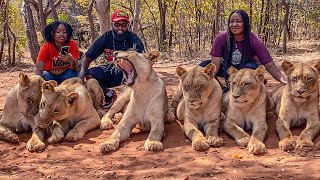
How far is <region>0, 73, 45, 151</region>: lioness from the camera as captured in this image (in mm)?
4926

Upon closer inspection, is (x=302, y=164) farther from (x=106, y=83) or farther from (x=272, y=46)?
(x=272, y=46)

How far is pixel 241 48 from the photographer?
585cm

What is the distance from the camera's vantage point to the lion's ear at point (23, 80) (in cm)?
490

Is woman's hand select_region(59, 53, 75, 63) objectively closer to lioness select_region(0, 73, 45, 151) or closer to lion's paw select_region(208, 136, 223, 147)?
lioness select_region(0, 73, 45, 151)

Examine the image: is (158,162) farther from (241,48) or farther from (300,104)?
(241,48)

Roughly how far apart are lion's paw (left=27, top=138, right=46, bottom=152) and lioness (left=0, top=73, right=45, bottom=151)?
0.21 meters

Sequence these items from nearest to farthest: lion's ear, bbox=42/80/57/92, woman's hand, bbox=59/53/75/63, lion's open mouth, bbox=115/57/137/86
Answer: lion's open mouth, bbox=115/57/137/86 < lion's ear, bbox=42/80/57/92 < woman's hand, bbox=59/53/75/63

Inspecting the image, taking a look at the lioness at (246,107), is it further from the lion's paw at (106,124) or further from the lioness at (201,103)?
the lion's paw at (106,124)

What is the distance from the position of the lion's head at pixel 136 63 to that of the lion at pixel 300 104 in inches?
59.6

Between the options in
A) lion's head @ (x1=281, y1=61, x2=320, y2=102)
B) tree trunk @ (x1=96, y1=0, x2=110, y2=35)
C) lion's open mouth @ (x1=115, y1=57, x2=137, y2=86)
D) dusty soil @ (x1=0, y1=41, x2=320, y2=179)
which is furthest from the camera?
tree trunk @ (x1=96, y1=0, x2=110, y2=35)

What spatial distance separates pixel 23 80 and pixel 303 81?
3.14m

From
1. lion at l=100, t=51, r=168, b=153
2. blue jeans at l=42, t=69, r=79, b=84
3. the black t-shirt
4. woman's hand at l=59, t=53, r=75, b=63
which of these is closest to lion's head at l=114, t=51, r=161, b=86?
lion at l=100, t=51, r=168, b=153

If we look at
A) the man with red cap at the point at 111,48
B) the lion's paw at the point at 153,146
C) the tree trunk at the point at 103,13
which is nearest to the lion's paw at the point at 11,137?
the lion's paw at the point at 153,146

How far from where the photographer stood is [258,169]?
11.9 feet
